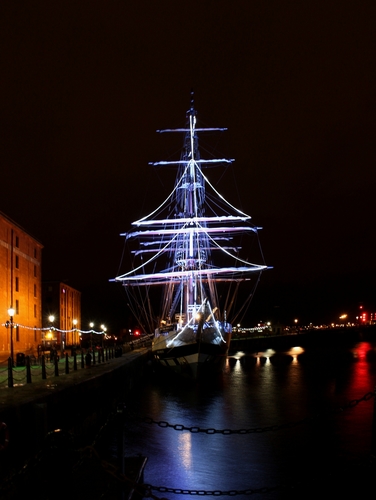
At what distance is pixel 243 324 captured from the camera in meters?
183

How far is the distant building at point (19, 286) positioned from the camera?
45.5 metres

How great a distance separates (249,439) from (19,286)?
1374 inches

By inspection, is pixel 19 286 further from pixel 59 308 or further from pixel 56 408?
pixel 56 408

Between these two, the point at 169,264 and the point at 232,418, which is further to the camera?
the point at 169,264

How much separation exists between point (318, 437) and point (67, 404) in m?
9.18

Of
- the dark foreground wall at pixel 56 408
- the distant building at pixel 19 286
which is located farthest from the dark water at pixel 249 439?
the distant building at pixel 19 286

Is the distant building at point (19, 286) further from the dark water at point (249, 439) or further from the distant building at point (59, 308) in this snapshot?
the distant building at point (59, 308)

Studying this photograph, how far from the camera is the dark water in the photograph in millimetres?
15312

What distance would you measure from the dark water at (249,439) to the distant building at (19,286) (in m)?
14.7

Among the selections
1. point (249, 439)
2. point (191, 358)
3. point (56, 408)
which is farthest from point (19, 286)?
point (56, 408)

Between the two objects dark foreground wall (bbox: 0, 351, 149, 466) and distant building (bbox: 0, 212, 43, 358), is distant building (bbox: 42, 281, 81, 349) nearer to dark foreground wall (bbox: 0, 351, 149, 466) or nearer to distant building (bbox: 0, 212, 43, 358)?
distant building (bbox: 0, 212, 43, 358)

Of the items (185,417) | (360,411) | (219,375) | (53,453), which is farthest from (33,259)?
(53,453)

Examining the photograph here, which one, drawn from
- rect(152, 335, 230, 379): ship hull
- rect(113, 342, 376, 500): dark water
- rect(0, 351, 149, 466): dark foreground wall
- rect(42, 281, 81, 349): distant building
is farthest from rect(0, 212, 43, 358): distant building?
rect(0, 351, 149, 466): dark foreground wall

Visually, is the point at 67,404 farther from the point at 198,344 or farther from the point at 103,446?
the point at 198,344
